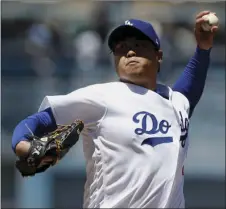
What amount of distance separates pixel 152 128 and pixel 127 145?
114 mm

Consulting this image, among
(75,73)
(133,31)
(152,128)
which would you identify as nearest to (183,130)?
(152,128)

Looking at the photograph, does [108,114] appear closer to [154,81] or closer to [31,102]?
[154,81]

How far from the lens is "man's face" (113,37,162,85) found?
3.06 m

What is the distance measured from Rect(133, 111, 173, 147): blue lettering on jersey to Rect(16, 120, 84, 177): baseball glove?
22cm

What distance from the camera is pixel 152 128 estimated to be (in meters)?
3.01

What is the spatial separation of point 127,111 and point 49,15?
6470 mm

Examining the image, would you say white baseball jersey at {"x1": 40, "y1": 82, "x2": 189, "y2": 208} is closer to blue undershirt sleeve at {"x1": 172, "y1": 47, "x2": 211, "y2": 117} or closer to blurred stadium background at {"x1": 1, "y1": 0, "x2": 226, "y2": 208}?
blue undershirt sleeve at {"x1": 172, "y1": 47, "x2": 211, "y2": 117}

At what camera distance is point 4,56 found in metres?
8.79

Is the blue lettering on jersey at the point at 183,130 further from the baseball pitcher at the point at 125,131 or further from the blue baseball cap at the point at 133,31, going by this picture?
the blue baseball cap at the point at 133,31

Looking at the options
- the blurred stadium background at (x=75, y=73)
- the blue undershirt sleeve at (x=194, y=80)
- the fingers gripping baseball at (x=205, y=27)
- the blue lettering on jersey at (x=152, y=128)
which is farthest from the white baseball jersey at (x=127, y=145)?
the blurred stadium background at (x=75, y=73)

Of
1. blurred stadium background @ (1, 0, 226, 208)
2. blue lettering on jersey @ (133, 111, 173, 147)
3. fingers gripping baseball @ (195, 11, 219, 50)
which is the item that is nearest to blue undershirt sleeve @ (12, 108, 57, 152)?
blue lettering on jersey @ (133, 111, 173, 147)

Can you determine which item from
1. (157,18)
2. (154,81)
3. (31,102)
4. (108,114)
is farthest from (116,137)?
(157,18)

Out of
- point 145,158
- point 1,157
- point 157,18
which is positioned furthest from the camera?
point 157,18

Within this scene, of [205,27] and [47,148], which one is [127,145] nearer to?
[47,148]
